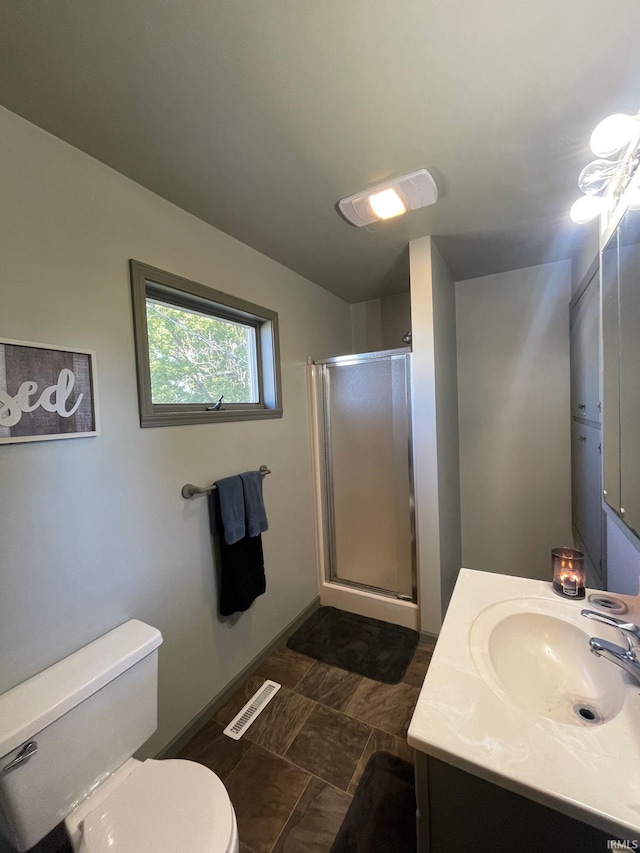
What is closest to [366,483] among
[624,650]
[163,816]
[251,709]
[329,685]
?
[329,685]

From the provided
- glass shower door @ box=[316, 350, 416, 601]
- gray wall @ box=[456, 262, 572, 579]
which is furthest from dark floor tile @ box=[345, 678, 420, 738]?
gray wall @ box=[456, 262, 572, 579]

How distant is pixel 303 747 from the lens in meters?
1.42

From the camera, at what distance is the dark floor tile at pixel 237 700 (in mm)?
1569

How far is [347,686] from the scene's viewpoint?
1728mm

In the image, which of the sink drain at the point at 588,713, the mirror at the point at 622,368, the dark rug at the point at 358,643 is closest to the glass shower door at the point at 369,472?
the dark rug at the point at 358,643

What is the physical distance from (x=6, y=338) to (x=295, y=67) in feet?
3.68

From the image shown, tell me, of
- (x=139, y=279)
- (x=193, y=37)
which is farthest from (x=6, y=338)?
(x=193, y=37)

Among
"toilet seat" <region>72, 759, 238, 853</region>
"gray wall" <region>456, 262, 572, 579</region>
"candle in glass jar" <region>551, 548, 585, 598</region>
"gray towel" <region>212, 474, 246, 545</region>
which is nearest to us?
"toilet seat" <region>72, 759, 238, 853</region>

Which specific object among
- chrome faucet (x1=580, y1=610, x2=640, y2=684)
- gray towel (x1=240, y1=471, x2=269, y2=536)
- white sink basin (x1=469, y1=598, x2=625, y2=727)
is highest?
gray towel (x1=240, y1=471, x2=269, y2=536)

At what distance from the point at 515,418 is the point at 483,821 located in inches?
88.5

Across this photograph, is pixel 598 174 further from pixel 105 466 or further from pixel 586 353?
pixel 105 466

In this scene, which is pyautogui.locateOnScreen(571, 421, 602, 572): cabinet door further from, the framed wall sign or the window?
the framed wall sign

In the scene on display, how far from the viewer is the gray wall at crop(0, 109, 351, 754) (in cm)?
98

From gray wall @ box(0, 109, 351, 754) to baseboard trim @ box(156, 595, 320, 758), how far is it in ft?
0.13
